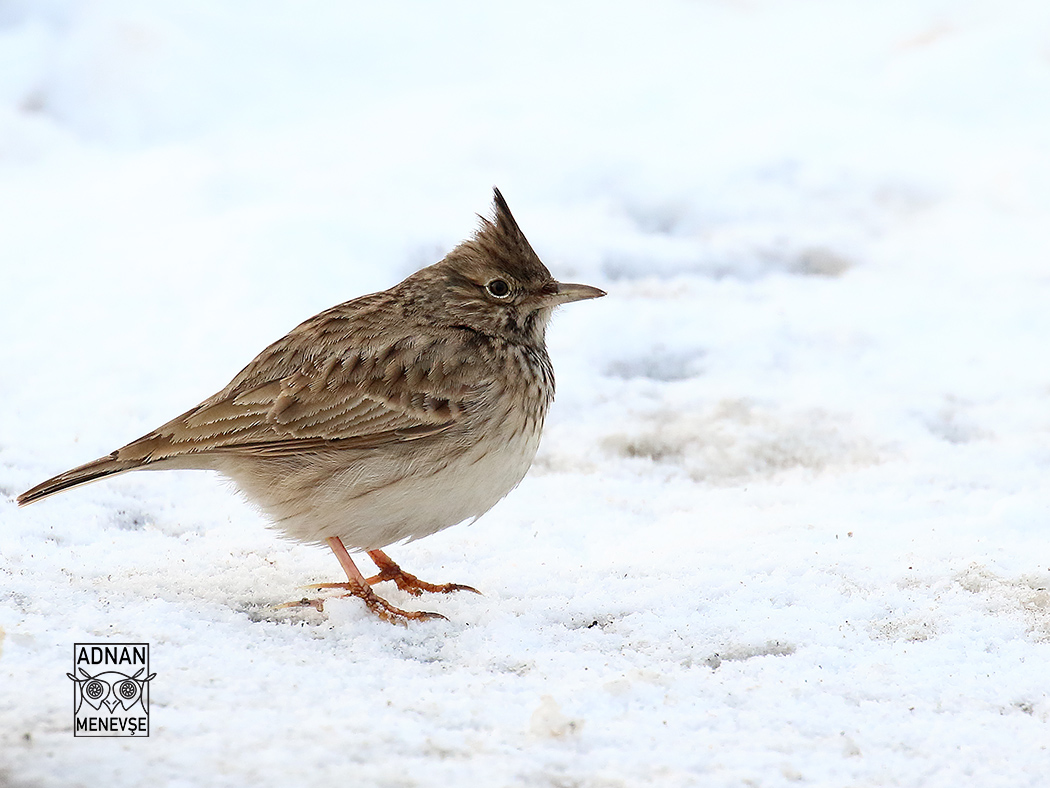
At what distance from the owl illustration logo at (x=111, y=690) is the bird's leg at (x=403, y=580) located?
1.29 metres

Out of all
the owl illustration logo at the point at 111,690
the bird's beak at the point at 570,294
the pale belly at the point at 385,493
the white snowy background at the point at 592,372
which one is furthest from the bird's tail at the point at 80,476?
the bird's beak at the point at 570,294

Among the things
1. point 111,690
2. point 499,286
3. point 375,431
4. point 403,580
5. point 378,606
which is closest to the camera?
point 111,690

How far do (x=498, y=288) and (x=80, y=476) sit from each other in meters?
1.84

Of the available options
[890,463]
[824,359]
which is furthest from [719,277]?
[890,463]

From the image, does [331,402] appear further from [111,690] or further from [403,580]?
[111,690]

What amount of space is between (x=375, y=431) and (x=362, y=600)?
24.9 inches

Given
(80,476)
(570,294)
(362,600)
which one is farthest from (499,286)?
(80,476)

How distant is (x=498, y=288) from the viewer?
5.02m

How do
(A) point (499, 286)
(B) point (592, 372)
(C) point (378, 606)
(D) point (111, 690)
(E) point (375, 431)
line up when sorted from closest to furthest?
1. (D) point (111, 690)
2. (C) point (378, 606)
3. (E) point (375, 431)
4. (A) point (499, 286)
5. (B) point (592, 372)

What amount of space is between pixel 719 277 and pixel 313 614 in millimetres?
5397

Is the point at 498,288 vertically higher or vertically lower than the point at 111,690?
higher

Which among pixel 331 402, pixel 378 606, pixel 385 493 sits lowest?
pixel 378 606

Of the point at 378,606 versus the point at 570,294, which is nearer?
the point at 378,606

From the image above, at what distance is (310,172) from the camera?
9.75 meters
